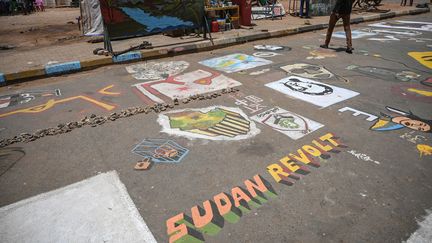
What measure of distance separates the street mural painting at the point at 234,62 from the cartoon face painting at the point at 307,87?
1.27 meters

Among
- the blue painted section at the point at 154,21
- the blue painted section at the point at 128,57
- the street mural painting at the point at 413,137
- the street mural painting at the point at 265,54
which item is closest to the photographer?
the street mural painting at the point at 413,137

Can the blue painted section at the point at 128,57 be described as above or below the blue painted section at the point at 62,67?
above

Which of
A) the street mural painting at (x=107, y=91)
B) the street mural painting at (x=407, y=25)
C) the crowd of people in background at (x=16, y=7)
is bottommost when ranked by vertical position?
the street mural painting at (x=107, y=91)

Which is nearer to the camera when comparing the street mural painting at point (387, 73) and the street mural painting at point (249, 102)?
the street mural painting at point (249, 102)

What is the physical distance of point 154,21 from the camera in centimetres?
713

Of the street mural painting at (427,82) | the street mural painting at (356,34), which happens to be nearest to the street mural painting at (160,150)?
the street mural painting at (427,82)

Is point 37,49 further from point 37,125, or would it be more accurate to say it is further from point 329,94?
point 329,94

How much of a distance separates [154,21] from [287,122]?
5.00 m

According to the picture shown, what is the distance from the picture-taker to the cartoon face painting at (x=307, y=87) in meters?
4.63

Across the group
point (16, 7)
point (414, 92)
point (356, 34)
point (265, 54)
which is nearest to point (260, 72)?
point (265, 54)

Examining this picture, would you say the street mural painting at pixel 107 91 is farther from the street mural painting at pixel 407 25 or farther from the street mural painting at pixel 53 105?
the street mural painting at pixel 407 25

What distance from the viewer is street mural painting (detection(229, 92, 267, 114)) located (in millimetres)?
4113

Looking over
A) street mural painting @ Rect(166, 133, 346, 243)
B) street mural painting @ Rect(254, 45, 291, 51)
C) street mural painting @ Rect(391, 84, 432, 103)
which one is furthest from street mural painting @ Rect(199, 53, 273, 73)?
street mural painting @ Rect(166, 133, 346, 243)

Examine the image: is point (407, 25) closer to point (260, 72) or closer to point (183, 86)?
point (260, 72)
